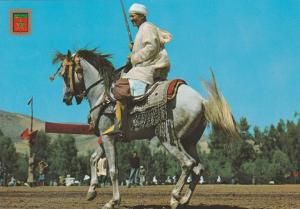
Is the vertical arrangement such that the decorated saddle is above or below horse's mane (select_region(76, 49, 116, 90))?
below

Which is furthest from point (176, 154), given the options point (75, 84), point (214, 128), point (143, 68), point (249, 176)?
point (249, 176)

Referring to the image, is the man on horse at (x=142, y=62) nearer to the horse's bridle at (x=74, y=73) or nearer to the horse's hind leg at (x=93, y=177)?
the horse's bridle at (x=74, y=73)

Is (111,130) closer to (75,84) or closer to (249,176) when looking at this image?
(75,84)

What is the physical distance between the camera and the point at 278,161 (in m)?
103

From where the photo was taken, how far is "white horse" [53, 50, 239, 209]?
11633 mm

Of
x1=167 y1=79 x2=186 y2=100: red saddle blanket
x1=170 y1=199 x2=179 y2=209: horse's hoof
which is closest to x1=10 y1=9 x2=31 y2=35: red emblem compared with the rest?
x1=167 y1=79 x2=186 y2=100: red saddle blanket

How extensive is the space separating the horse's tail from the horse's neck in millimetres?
2158

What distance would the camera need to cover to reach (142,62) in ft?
40.8

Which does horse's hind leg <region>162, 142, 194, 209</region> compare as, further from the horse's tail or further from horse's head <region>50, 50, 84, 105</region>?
Answer: horse's head <region>50, 50, 84, 105</region>

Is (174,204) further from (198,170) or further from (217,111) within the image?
(217,111)

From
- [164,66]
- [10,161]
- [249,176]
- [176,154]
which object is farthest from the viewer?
[10,161]

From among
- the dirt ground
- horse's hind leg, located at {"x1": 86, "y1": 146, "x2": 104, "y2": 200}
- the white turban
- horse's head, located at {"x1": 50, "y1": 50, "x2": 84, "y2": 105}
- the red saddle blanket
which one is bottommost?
the dirt ground

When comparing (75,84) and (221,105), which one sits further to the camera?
(75,84)

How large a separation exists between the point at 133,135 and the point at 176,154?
106 centimetres
